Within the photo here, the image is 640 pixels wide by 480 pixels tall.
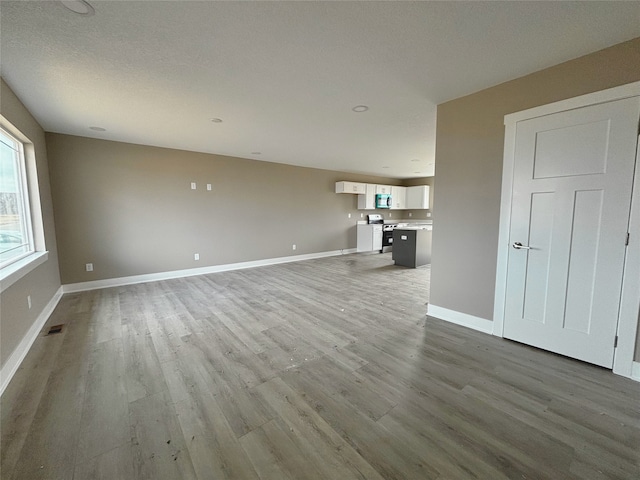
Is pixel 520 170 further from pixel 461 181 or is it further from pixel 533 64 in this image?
pixel 533 64

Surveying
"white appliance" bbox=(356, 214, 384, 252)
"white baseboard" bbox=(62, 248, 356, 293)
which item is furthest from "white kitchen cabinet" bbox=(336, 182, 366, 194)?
"white baseboard" bbox=(62, 248, 356, 293)

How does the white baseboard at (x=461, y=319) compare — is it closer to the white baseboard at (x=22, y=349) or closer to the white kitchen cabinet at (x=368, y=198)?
the white baseboard at (x=22, y=349)

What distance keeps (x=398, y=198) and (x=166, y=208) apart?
7.02 metres

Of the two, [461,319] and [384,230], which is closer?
[461,319]

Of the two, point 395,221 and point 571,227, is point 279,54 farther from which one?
point 395,221

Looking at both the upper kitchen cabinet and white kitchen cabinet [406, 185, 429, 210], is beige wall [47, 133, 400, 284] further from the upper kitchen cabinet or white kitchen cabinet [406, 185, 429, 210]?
white kitchen cabinet [406, 185, 429, 210]

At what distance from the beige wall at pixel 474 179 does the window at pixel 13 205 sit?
14.4 ft

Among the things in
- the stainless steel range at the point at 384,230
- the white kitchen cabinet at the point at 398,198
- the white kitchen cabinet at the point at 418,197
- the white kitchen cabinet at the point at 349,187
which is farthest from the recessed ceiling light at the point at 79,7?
the white kitchen cabinet at the point at 418,197

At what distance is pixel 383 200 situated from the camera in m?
8.47

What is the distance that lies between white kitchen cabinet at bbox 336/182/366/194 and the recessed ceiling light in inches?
245

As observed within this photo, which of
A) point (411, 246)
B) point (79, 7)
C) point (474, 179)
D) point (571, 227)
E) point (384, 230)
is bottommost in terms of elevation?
point (411, 246)

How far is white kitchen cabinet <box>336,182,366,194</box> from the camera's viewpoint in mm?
7504

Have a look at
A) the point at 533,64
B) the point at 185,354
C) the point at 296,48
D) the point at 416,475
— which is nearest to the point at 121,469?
the point at 185,354

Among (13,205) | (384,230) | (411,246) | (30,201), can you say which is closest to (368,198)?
(384,230)
